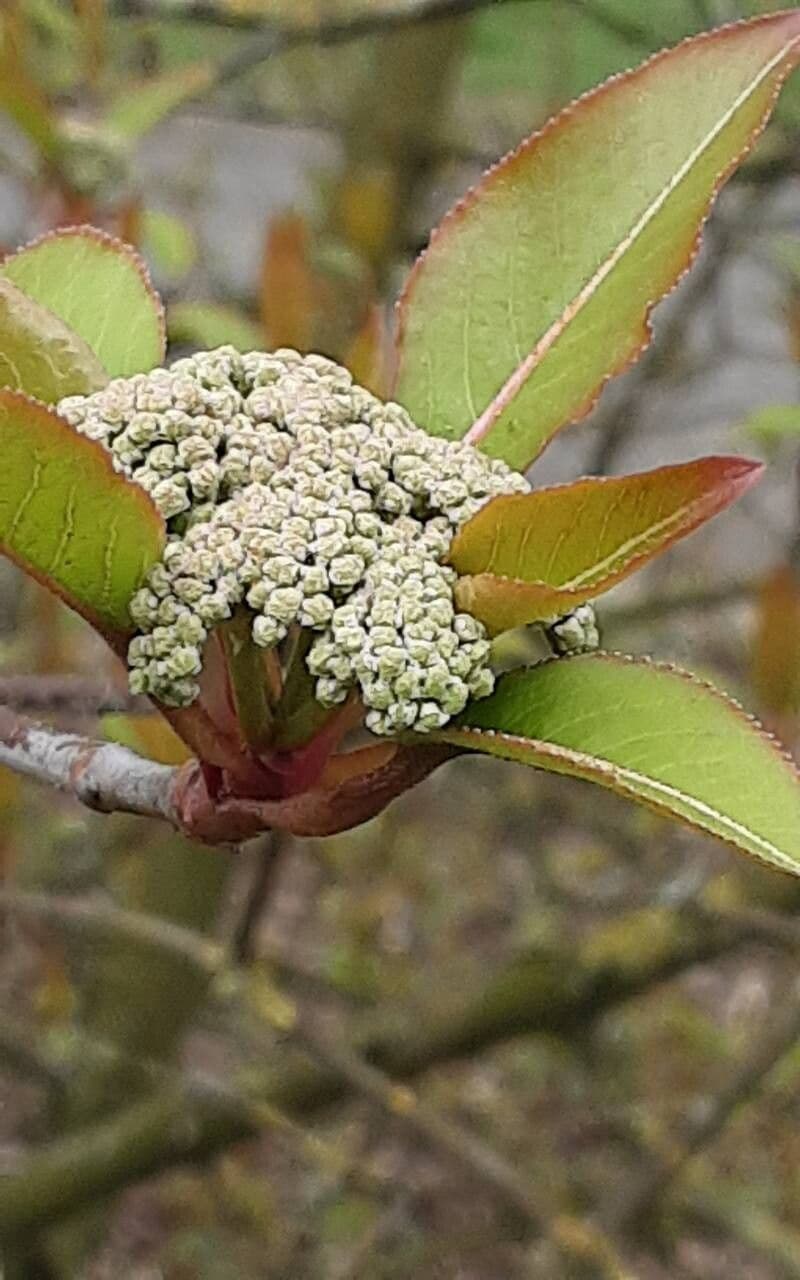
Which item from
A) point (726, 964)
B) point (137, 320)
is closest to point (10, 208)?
point (726, 964)

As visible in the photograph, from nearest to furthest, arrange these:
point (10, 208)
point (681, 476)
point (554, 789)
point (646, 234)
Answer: point (681, 476), point (646, 234), point (554, 789), point (10, 208)

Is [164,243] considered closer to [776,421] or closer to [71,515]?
[776,421]

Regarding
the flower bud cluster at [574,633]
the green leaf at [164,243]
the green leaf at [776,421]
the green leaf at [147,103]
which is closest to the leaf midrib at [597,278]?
the flower bud cluster at [574,633]

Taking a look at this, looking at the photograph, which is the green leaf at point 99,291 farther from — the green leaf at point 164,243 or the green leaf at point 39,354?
the green leaf at point 164,243

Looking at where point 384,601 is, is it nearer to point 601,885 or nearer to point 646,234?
point 646,234

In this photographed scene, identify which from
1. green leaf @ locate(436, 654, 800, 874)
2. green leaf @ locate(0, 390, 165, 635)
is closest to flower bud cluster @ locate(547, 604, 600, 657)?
green leaf @ locate(436, 654, 800, 874)

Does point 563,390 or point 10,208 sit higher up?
point 563,390

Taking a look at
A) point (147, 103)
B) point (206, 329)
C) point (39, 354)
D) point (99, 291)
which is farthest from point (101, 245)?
point (147, 103)
